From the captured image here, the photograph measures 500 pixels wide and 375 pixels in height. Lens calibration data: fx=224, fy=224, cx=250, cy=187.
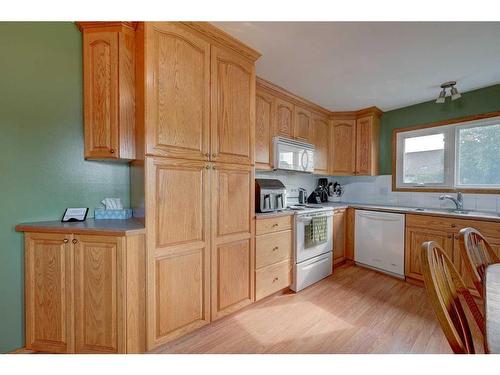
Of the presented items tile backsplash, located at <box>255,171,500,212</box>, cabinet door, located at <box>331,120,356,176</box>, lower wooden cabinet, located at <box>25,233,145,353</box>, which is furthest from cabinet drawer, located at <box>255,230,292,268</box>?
cabinet door, located at <box>331,120,356,176</box>

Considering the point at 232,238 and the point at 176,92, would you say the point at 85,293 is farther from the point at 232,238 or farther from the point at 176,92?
the point at 176,92

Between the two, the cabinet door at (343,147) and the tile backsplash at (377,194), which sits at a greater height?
the cabinet door at (343,147)

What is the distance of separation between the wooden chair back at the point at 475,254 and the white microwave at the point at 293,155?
1.77 meters

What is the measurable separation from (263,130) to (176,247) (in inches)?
63.0

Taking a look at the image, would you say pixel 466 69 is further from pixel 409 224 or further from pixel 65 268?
pixel 65 268

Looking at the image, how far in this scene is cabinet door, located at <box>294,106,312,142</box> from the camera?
2992 mm

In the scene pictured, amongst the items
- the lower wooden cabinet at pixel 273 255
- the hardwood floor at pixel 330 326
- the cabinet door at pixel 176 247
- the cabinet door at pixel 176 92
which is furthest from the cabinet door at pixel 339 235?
the cabinet door at pixel 176 92

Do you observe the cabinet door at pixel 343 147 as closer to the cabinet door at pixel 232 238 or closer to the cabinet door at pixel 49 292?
the cabinet door at pixel 232 238

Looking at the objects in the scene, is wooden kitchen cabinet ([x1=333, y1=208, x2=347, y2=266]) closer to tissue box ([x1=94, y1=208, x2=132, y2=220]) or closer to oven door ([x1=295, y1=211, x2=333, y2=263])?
oven door ([x1=295, y1=211, x2=333, y2=263])

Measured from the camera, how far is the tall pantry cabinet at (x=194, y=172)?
146 centimetres

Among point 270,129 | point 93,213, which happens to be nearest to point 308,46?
point 270,129

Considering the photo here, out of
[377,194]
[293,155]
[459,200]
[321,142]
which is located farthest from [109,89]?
[459,200]

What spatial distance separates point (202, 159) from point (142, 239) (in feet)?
2.24

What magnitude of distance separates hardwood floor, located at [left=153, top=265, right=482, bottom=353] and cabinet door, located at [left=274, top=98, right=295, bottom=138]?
73.9 inches
